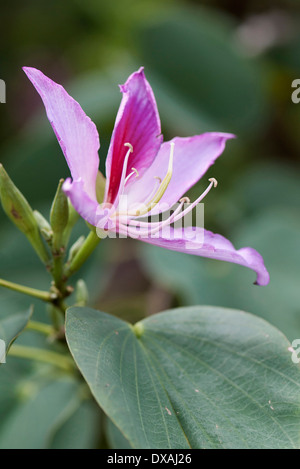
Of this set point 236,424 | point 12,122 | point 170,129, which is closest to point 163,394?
point 236,424

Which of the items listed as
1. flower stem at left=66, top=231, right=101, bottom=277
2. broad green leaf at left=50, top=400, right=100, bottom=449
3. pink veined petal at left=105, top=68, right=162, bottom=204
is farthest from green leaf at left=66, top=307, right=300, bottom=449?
broad green leaf at left=50, top=400, right=100, bottom=449

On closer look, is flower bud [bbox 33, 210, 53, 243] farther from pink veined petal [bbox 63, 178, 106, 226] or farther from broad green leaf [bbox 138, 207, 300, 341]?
broad green leaf [bbox 138, 207, 300, 341]

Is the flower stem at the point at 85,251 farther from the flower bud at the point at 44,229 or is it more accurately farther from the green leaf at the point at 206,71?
the green leaf at the point at 206,71

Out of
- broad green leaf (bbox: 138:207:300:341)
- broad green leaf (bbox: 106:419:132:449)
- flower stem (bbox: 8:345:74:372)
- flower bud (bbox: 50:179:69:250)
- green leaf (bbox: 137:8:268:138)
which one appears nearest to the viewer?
flower bud (bbox: 50:179:69:250)

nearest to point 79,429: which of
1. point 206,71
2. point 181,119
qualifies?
point 181,119

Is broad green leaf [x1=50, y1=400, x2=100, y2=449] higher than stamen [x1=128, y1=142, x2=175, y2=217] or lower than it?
lower

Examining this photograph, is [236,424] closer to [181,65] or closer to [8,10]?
[181,65]

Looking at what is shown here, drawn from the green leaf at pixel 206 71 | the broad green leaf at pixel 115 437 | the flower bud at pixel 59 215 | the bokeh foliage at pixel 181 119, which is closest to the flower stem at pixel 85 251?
the flower bud at pixel 59 215
